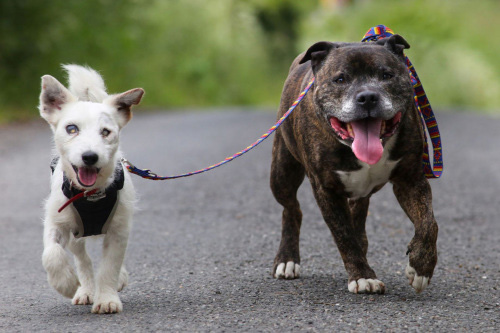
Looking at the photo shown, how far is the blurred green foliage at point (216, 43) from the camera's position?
18188 millimetres

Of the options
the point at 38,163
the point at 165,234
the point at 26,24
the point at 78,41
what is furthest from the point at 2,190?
the point at 78,41

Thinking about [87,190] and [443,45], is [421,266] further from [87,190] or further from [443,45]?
[443,45]

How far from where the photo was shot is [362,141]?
176 inches

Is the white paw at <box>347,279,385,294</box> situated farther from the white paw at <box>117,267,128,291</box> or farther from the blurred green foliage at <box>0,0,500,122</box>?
the blurred green foliage at <box>0,0,500,122</box>

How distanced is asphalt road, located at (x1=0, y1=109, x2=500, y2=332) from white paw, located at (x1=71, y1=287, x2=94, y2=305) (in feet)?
0.42

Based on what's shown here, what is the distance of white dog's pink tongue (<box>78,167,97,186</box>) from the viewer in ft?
13.9

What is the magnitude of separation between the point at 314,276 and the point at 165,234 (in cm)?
191

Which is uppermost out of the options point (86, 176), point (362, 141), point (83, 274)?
point (362, 141)

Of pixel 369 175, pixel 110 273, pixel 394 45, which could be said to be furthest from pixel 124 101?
pixel 394 45

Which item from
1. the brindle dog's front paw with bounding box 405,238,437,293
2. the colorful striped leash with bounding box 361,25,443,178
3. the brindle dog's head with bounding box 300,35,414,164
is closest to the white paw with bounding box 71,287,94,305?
the brindle dog's head with bounding box 300,35,414,164

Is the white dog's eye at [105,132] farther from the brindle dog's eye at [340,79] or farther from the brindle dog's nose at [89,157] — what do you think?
the brindle dog's eye at [340,79]

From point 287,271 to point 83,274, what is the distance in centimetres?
130

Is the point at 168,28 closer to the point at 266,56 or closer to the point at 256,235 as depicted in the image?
the point at 266,56

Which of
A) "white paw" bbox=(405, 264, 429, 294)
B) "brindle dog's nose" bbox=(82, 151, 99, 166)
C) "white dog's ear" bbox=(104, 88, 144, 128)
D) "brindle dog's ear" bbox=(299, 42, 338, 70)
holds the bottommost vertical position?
"white paw" bbox=(405, 264, 429, 294)
